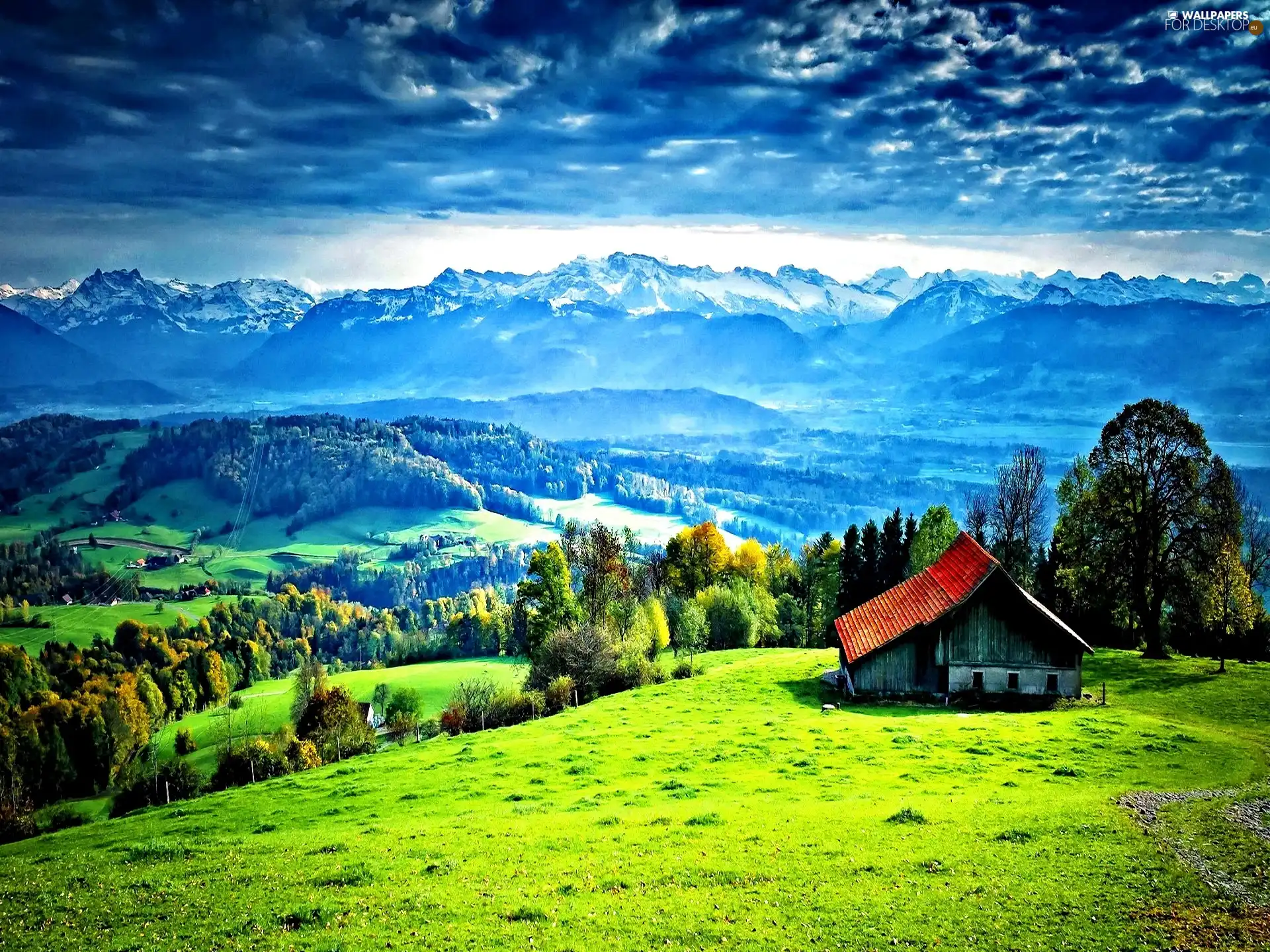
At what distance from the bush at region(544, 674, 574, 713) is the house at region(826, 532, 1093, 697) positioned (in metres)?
19.7

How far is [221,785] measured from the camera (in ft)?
176

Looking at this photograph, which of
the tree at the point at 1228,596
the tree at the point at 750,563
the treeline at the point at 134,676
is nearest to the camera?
the tree at the point at 1228,596

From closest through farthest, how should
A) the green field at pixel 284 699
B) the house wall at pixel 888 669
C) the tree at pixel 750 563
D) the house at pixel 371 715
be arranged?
1. the house wall at pixel 888 669
2. the house at pixel 371 715
3. the green field at pixel 284 699
4. the tree at pixel 750 563

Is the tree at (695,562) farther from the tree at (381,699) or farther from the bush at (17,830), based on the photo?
the bush at (17,830)

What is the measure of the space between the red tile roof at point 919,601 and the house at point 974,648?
0.10 metres

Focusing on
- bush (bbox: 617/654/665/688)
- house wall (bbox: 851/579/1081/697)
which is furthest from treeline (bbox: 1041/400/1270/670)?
bush (bbox: 617/654/665/688)

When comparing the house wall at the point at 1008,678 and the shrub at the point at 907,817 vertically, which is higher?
the house wall at the point at 1008,678

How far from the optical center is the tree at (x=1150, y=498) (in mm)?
50156

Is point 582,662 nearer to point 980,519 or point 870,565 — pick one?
point 870,565

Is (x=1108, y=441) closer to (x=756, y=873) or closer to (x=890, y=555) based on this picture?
(x=890, y=555)

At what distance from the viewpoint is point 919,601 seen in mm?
48594

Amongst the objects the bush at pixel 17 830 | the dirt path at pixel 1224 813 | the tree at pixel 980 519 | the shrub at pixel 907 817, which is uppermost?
the tree at pixel 980 519

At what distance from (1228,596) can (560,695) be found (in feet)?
144

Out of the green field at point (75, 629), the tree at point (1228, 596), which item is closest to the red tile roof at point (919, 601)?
the tree at point (1228, 596)
